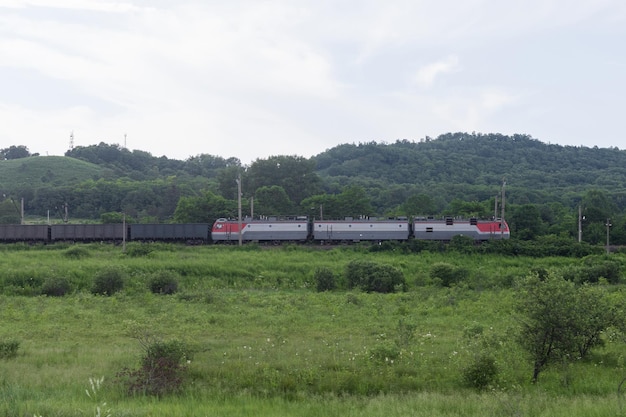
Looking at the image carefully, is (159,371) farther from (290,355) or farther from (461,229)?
(461,229)

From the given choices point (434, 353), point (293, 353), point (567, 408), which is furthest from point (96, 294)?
point (567, 408)

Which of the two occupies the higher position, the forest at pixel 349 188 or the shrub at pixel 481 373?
the forest at pixel 349 188

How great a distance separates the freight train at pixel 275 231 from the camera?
55.5 m

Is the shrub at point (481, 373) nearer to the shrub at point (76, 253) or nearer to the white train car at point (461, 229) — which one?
the shrub at point (76, 253)

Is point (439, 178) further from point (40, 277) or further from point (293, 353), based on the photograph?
point (293, 353)

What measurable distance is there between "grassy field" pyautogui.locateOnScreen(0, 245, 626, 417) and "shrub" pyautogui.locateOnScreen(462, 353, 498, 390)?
19 centimetres

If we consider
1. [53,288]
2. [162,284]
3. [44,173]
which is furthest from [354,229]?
[44,173]

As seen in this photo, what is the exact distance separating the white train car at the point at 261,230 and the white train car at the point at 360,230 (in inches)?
71.8

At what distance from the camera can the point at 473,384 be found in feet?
46.0

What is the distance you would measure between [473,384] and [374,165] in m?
155

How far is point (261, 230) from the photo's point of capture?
56.8m

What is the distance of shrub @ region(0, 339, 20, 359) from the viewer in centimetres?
1669

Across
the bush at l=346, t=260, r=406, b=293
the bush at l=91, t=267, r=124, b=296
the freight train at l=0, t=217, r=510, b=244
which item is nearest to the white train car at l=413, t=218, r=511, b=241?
the freight train at l=0, t=217, r=510, b=244

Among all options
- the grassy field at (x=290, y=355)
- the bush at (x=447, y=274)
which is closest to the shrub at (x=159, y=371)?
the grassy field at (x=290, y=355)
